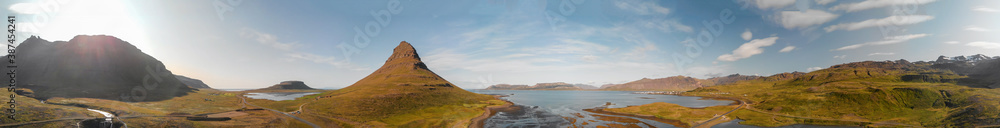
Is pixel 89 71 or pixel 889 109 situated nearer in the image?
pixel 889 109

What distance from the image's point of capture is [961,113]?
73312mm

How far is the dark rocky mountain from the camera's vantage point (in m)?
123

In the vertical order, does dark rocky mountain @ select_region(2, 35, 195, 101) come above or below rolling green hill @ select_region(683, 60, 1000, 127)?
above

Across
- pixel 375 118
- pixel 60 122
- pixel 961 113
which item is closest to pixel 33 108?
pixel 60 122

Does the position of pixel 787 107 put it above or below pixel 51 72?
below

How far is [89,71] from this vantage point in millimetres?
146500

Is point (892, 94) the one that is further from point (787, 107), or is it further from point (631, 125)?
point (631, 125)

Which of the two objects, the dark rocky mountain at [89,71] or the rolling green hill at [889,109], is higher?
the dark rocky mountain at [89,71]

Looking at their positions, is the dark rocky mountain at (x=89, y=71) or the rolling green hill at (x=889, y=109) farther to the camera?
the dark rocky mountain at (x=89, y=71)

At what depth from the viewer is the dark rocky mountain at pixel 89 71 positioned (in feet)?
402

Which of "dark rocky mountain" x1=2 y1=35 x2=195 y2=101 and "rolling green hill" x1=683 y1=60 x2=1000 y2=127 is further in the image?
"dark rocky mountain" x1=2 y1=35 x2=195 y2=101

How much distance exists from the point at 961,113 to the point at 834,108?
1990 centimetres

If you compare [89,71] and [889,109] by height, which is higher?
[89,71]

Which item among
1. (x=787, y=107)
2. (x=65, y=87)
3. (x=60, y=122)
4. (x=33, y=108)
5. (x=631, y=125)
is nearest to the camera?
(x=60, y=122)
